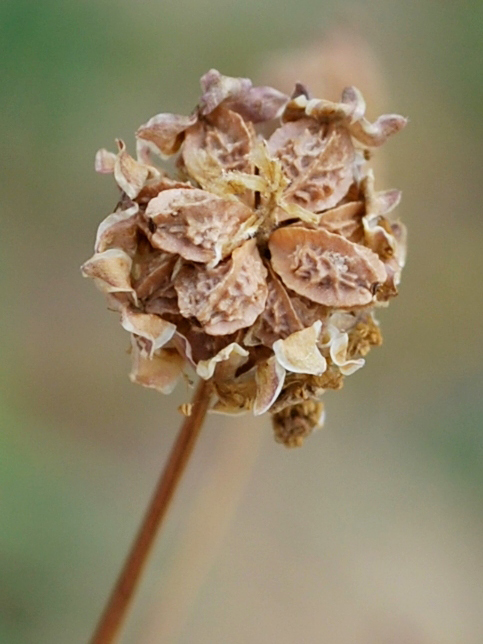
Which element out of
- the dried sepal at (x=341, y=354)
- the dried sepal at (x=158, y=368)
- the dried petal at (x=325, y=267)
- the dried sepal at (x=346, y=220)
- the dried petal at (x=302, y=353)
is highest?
the dried sepal at (x=346, y=220)

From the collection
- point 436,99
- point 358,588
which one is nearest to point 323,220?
point 358,588

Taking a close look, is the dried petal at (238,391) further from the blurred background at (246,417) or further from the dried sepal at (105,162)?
the blurred background at (246,417)

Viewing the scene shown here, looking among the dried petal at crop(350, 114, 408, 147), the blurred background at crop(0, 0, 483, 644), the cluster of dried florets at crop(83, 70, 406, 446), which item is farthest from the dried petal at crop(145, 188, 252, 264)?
the blurred background at crop(0, 0, 483, 644)

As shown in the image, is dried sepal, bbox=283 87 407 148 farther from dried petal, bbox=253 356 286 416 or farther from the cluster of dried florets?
dried petal, bbox=253 356 286 416

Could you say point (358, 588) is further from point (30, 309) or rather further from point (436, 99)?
point (436, 99)

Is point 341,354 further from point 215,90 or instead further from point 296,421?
point 215,90

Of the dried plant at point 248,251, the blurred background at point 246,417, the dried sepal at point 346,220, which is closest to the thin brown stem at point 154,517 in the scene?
the dried plant at point 248,251

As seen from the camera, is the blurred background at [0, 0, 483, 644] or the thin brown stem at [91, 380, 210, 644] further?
the blurred background at [0, 0, 483, 644]
